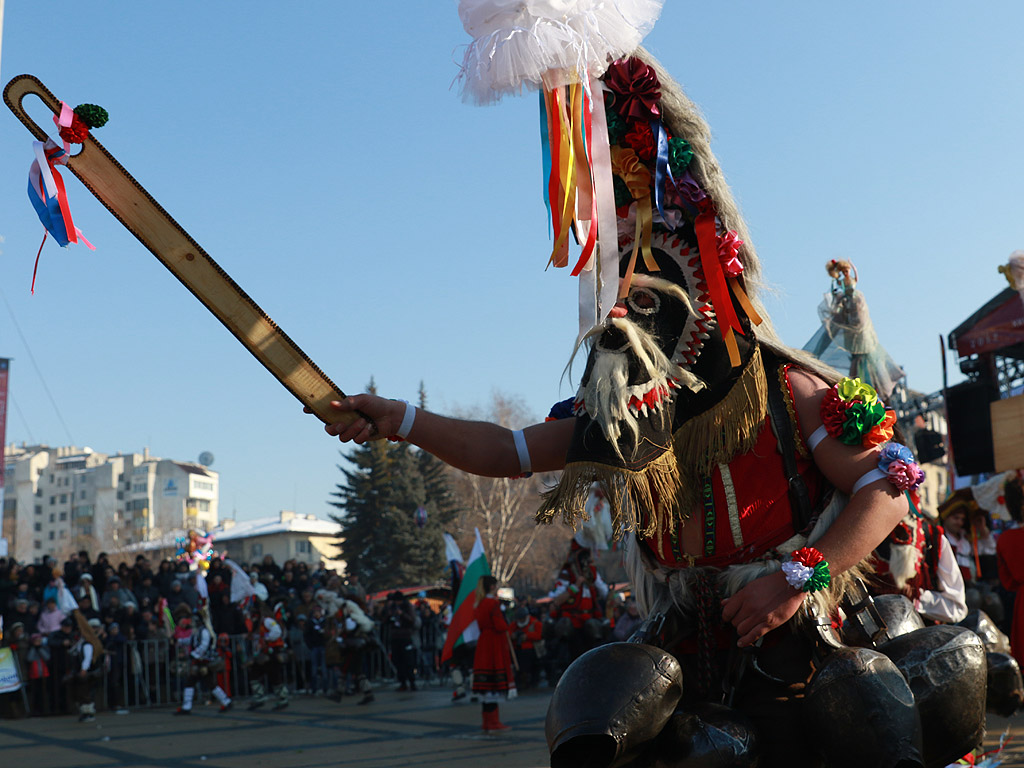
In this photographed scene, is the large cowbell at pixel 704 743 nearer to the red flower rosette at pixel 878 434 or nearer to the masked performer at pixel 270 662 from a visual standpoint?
the red flower rosette at pixel 878 434

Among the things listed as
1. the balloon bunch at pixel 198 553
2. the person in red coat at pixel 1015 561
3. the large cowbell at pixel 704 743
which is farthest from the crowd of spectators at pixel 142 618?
the large cowbell at pixel 704 743

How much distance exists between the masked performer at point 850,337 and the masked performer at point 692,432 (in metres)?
4.48

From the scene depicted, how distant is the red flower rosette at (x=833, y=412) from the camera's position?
96.2 inches

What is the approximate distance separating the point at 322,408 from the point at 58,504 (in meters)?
115

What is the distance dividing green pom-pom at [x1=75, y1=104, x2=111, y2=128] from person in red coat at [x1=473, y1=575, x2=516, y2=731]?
9711mm

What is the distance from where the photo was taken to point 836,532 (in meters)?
2.38

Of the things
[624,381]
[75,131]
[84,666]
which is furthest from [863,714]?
[84,666]

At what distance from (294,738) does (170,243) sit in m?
10.0

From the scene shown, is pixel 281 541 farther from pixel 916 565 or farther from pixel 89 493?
pixel 916 565

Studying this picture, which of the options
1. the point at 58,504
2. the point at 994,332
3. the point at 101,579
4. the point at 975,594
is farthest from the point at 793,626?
the point at 58,504

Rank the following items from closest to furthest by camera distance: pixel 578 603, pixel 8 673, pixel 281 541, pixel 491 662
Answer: pixel 491 662
pixel 8 673
pixel 578 603
pixel 281 541

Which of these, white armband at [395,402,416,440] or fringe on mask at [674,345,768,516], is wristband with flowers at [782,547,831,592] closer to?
fringe on mask at [674,345,768,516]

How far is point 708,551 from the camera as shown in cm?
252

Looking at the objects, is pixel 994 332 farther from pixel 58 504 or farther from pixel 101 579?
pixel 58 504
